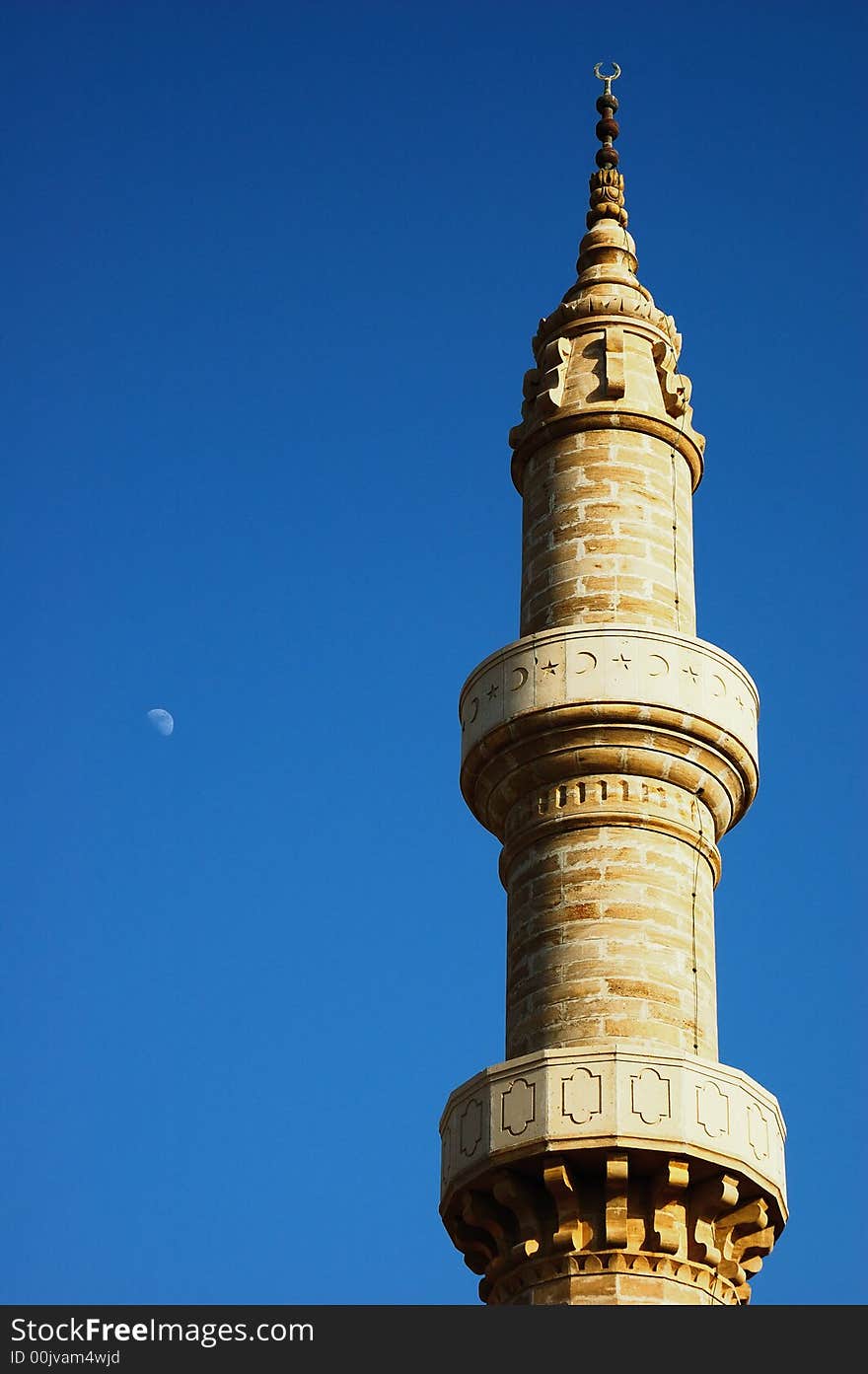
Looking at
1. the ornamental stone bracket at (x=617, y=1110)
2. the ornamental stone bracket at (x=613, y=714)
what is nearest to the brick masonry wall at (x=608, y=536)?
the ornamental stone bracket at (x=613, y=714)

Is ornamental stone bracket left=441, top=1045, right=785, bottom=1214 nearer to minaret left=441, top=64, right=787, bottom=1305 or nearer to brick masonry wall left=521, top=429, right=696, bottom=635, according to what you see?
minaret left=441, top=64, right=787, bottom=1305

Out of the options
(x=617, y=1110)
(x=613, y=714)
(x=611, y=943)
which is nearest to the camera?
(x=617, y=1110)

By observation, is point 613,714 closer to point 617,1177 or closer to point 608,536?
point 608,536

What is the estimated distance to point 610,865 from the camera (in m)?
18.3

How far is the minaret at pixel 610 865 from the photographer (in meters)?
17.1

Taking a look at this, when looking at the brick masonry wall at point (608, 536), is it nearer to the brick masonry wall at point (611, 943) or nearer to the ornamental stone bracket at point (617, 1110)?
the brick masonry wall at point (611, 943)

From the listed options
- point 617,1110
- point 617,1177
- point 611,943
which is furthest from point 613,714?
point 617,1177

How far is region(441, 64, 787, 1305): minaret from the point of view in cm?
1706

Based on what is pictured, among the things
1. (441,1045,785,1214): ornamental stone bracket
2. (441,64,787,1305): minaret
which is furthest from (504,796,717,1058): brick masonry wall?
(441,1045,785,1214): ornamental stone bracket

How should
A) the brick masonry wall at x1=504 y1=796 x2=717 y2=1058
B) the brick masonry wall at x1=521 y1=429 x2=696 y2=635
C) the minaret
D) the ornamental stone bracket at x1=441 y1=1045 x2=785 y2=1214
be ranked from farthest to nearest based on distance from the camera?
the brick masonry wall at x1=521 y1=429 x2=696 y2=635
the brick masonry wall at x1=504 y1=796 x2=717 y2=1058
the minaret
the ornamental stone bracket at x1=441 y1=1045 x2=785 y2=1214
